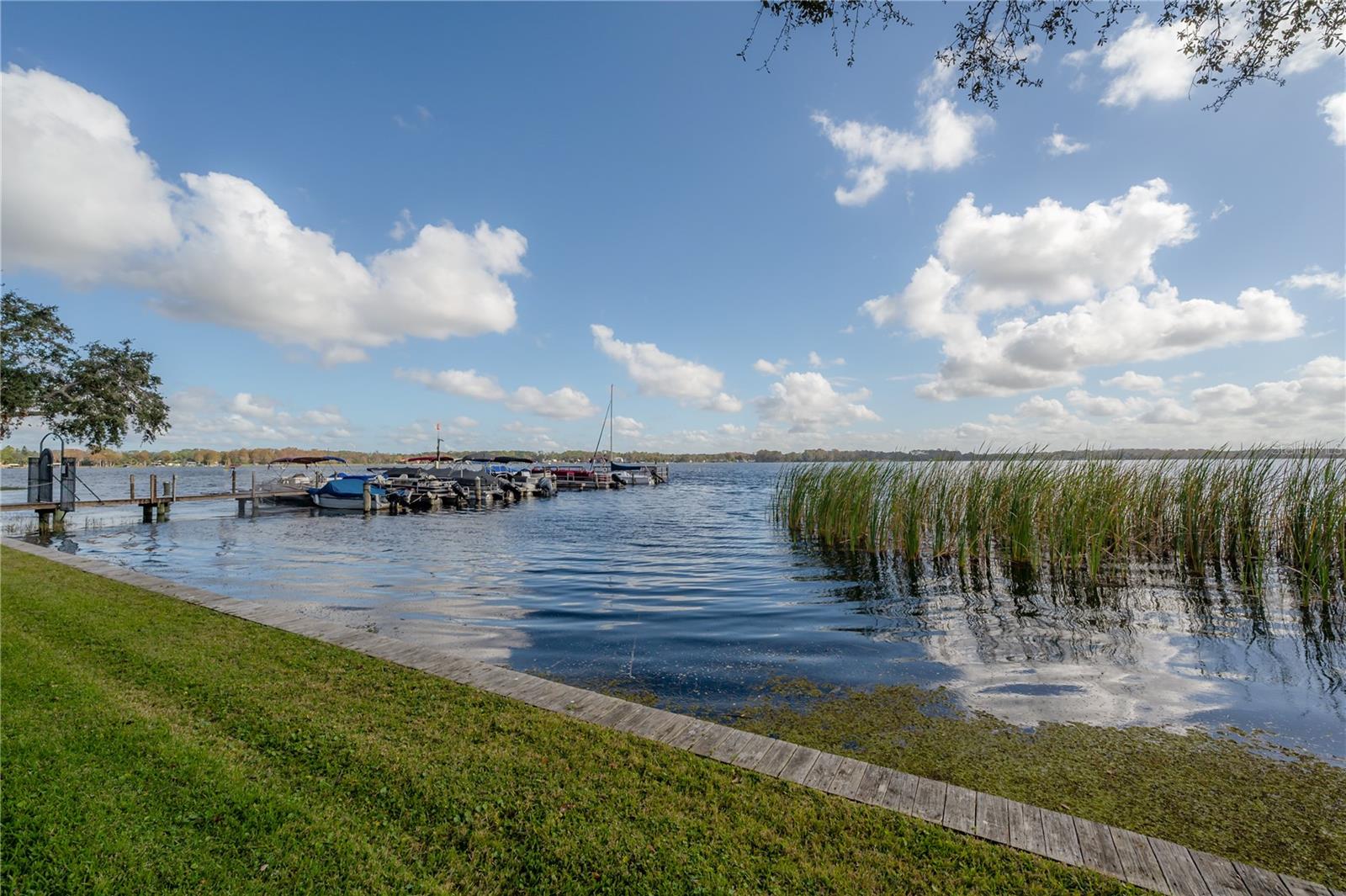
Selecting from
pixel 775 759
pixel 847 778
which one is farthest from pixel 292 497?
pixel 847 778

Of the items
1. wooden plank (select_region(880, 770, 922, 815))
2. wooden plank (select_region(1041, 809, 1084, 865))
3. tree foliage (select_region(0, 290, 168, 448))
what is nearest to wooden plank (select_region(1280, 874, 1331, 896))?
wooden plank (select_region(1041, 809, 1084, 865))

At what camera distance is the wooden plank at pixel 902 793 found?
3383 mm

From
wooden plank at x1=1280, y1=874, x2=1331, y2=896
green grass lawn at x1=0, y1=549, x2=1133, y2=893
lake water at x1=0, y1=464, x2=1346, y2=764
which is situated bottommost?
lake water at x1=0, y1=464, x2=1346, y2=764

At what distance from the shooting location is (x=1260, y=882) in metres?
2.79

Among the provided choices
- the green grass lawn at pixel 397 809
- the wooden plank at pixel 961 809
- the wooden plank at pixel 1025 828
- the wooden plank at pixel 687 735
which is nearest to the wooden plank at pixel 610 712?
the green grass lawn at pixel 397 809

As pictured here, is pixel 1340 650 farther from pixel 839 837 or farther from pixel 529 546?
pixel 529 546

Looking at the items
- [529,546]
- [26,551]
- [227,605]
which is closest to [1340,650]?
[227,605]

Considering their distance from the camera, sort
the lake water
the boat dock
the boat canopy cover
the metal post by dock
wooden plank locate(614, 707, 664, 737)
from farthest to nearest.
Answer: the boat canopy cover → the metal post by dock → the boat dock → the lake water → wooden plank locate(614, 707, 664, 737)

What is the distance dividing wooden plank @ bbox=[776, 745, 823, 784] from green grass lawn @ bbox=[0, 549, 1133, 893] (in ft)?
0.49

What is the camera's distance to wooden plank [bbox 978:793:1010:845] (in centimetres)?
312

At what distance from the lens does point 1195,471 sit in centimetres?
1252

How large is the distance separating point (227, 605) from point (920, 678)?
8864 mm

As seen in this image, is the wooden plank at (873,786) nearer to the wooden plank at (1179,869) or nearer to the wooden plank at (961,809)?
the wooden plank at (961,809)

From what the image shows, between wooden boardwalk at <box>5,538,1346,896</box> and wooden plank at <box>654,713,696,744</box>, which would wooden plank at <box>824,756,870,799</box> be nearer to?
wooden boardwalk at <box>5,538,1346,896</box>
